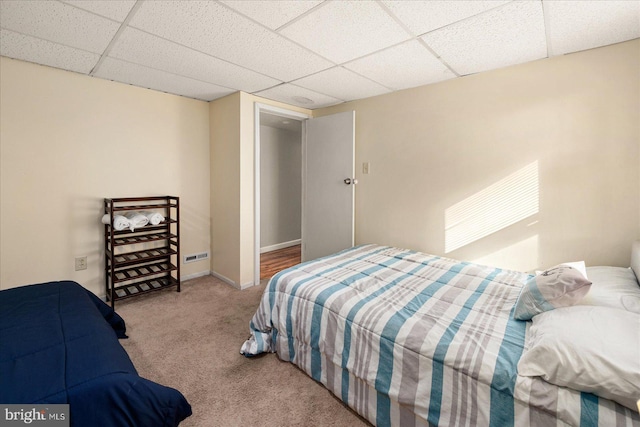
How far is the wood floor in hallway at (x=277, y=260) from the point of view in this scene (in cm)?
424

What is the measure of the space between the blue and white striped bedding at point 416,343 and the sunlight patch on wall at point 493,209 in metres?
0.41

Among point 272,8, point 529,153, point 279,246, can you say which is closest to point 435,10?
point 272,8

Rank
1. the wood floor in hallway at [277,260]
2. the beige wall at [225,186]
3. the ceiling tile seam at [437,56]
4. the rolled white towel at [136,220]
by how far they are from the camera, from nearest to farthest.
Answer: the ceiling tile seam at [437,56]
the rolled white towel at [136,220]
the beige wall at [225,186]
the wood floor in hallway at [277,260]

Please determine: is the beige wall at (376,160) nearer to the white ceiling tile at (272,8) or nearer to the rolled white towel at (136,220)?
the rolled white towel at (136,220)

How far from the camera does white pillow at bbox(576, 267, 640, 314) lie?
4.67 feet

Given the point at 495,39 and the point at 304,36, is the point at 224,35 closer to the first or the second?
the point at 304,36

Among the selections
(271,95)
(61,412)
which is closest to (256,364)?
(61,412)

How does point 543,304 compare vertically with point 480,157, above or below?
below

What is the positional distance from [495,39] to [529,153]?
939 mm

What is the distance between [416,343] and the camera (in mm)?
1408

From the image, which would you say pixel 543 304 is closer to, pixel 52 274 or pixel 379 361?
pixel 379 361

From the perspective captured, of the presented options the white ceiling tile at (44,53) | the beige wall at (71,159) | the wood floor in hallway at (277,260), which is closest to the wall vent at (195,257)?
the beige wall at (71,159)

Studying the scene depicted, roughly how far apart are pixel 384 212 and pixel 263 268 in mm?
2076

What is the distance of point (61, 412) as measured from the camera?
1016mm
